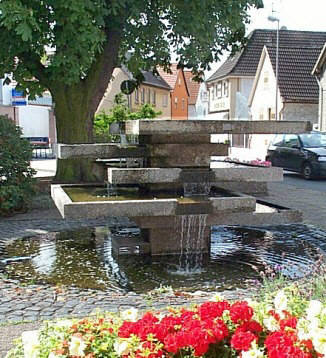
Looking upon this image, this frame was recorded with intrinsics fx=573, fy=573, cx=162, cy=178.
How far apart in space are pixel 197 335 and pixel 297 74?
40835 mm

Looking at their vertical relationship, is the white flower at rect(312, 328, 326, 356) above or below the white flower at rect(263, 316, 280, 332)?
above

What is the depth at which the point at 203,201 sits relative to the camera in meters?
7.09

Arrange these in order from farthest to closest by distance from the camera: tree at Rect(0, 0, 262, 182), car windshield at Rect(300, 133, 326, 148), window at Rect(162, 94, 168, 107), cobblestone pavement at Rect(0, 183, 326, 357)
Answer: window at Rect(162, 94, 168, 107) < car windshield at Rect(300, 133, 326, 148) < tree at Rect(0, 0, 262, 182) < cobblestone pavement at Rect(0, 183, 326, 357)

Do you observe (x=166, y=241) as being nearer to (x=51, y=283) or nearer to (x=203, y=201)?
(x=203, y=201)

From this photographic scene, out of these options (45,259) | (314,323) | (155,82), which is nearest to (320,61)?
(45,259)

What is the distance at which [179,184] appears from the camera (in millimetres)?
8062

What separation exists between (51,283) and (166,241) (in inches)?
73.5

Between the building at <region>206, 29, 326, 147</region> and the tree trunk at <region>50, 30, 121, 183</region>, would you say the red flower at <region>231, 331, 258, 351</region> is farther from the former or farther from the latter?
the building at <region>206, 29, 326, 147</region>

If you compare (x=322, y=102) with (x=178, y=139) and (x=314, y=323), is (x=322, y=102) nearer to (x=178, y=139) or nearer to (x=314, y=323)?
(x=178, y=139)

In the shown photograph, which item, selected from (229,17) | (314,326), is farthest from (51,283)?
(229,17)

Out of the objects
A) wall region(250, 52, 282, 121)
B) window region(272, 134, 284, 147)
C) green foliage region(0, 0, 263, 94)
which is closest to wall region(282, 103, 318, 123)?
wall region(250, 52, 282, 121)

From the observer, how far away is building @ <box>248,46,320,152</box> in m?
40.1

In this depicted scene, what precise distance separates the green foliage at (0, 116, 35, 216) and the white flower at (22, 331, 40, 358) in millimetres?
8322

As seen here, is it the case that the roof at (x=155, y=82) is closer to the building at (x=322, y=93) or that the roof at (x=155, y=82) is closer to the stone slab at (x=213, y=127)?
the building at (x=322, y=93)
